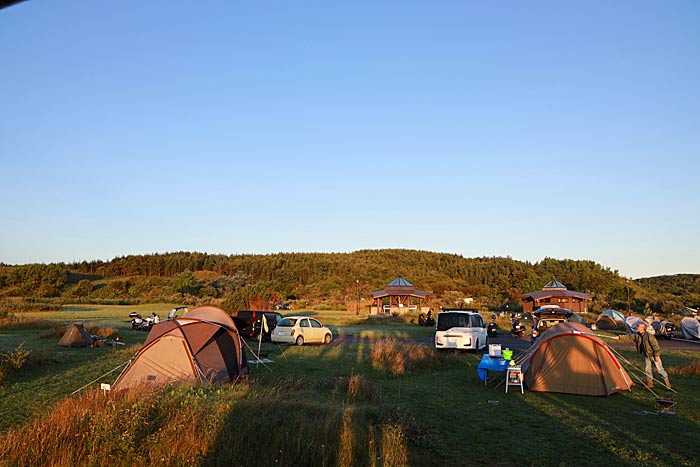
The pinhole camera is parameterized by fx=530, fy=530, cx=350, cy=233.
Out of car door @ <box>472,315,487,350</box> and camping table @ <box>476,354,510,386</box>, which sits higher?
car door @ <box>472,315,487,350</box>

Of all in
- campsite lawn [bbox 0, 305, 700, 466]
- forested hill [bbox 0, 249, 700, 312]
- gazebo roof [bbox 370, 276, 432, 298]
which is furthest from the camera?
forested hill [bbox 0, 249, 700, 312]

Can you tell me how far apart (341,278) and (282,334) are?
7839 cm

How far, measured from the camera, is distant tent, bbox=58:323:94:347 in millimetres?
18719

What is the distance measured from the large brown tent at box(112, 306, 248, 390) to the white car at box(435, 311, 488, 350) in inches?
343

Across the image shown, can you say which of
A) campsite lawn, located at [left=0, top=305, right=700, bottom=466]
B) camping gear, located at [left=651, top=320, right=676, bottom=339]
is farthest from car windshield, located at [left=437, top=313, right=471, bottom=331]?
camping gear, located at [left=651, top=320, right=676, bottom=339]

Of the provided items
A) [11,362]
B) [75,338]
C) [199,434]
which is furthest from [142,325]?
[199,434]

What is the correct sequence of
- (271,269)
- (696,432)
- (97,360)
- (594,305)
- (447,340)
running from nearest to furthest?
1. (696,432)
2. (97,360)
3. (447,340)
4. (594,305)
5. (271,269)

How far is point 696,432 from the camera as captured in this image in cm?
870

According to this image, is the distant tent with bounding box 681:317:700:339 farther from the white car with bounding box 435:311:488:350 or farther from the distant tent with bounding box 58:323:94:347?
the distant tent with bounding box 58:323:94:347

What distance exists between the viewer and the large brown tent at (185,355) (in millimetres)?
12055

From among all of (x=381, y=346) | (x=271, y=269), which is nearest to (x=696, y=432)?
(x=381, y=346)

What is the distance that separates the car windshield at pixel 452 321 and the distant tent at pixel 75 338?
506 inches

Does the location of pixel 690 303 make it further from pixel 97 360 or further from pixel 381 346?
pixel 97 360

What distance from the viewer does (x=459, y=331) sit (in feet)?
63.9
